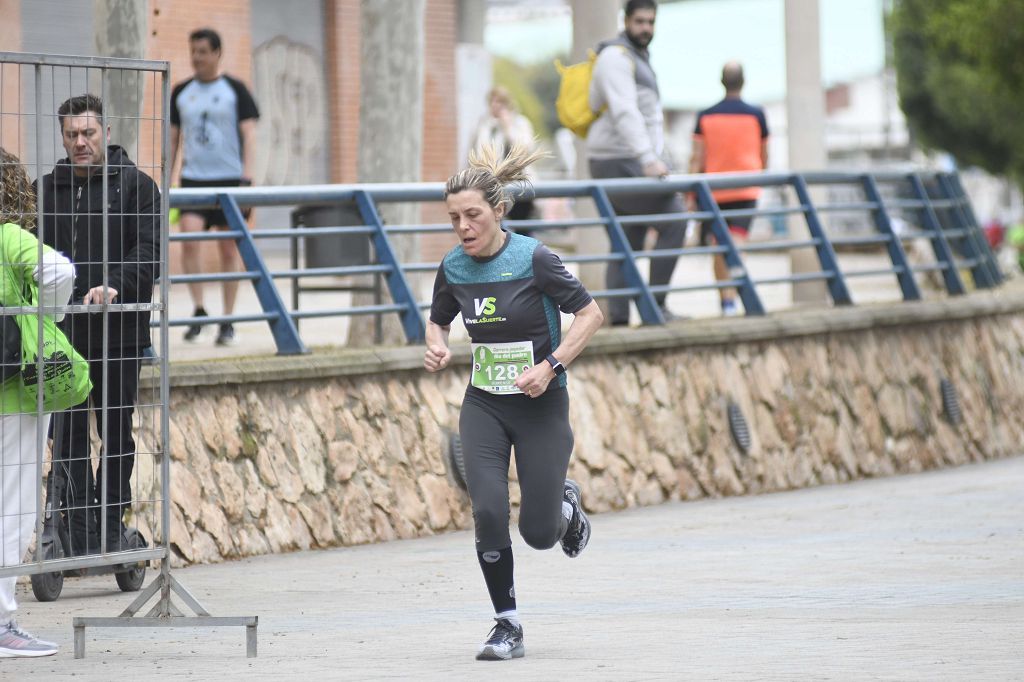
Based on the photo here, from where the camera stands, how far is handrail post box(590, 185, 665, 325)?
12.3 meters

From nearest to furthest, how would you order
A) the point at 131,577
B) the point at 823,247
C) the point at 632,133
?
the point at 131,577
the point at 632,133
the point at 823,247

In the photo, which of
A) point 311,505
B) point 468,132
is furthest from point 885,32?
point 311,505

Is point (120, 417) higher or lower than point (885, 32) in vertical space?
lower

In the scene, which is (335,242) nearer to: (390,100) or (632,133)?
(390,100)

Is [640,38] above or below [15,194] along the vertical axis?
above

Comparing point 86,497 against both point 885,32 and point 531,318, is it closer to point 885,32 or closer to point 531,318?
point 531,318

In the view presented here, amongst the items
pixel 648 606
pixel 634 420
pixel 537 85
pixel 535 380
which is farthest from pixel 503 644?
pixel 537 85

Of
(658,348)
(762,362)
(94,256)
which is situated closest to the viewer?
(94,256)

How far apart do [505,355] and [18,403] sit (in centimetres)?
170

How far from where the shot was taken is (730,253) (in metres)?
13.2

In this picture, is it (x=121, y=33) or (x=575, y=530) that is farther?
(x=121, y=33)

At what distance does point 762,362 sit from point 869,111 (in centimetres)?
9242

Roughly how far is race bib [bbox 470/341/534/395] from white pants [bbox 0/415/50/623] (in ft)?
5.13

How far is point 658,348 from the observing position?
12266mm
